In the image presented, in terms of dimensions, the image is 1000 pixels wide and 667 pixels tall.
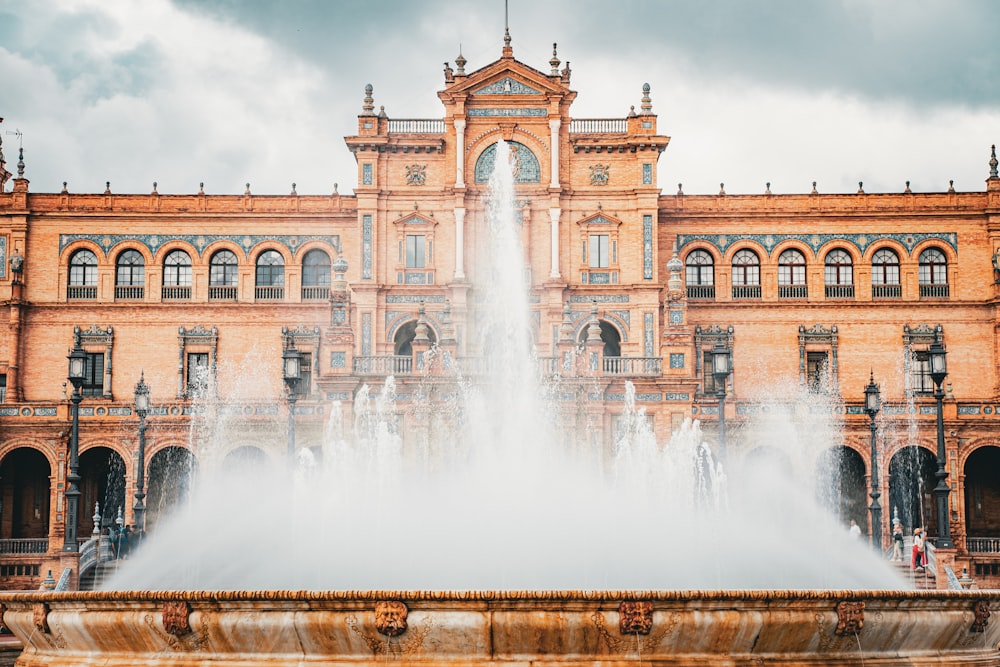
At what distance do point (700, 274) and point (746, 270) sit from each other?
1851mm

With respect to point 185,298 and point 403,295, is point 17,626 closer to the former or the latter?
point 403,295

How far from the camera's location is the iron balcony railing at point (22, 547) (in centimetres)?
4031

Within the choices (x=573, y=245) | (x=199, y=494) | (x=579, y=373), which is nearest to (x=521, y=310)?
(x=573, y=245)

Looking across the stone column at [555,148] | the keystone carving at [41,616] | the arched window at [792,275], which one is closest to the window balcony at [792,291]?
the arched window at [792,275]

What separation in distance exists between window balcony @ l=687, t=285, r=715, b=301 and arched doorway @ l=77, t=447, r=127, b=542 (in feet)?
73.7

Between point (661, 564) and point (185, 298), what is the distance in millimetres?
34716

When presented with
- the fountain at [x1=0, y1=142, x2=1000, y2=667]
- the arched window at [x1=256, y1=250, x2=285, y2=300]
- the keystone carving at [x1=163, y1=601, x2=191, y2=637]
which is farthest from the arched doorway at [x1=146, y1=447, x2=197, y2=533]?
the keystone carving at [x1=163, y1=601, x2=191, y2=637]

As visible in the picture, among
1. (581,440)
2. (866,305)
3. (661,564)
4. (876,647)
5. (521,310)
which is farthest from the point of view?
(866,305)

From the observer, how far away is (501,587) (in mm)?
16688

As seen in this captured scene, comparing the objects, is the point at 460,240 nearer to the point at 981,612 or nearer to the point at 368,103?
the point at 368,103

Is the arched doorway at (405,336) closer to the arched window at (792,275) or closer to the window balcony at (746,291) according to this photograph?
the window balcony at (746,291)

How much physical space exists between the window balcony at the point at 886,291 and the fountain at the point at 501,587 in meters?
17.6

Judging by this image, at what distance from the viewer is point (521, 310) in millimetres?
45562

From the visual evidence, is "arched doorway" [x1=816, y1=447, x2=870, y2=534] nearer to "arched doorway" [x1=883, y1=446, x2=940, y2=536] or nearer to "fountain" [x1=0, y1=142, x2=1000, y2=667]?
"arched doorway" [x1=883, y1=446, x2=940, y2=536]
